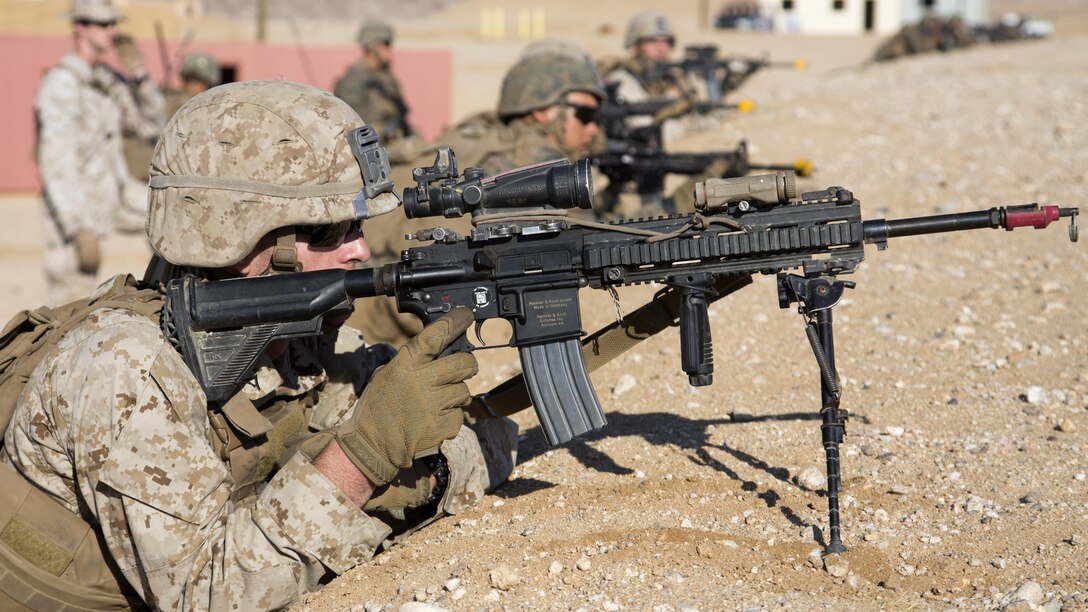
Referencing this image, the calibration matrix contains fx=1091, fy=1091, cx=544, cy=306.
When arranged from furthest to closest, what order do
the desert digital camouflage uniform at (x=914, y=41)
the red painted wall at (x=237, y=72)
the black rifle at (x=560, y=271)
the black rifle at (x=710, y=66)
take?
the desert digital camouflage uniform at (x=914, y=41) → the red painted wall at (x=237, y=72) → the black rifle at (x=710, y=66) → the black rifle at (x=560, y=271)

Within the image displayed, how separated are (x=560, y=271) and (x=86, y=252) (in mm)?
4966

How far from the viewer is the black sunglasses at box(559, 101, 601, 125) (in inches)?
288

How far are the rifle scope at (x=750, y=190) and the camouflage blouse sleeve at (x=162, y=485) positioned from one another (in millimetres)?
1383

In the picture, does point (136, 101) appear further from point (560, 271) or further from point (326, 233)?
point (560, 271)

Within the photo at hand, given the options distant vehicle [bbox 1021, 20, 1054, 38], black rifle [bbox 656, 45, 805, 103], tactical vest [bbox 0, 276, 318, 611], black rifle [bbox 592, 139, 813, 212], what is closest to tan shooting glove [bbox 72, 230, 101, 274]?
black rifle [bbox 592, 139, 813, 212]

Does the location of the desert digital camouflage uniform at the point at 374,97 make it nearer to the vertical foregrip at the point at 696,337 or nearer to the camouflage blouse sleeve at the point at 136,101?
the camouflage blouse sleeve at the point at 136,101

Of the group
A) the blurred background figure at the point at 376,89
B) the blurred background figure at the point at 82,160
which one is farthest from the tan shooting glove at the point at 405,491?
the blurred background figure at the point at 376,89

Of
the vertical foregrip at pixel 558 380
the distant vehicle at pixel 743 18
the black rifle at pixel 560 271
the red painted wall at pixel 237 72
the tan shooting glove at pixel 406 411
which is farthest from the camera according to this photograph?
the distant vehicle at pixel 743 18

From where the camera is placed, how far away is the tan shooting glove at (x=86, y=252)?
734cm

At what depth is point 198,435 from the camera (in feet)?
9.75

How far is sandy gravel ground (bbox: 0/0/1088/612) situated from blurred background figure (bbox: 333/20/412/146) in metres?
5.50

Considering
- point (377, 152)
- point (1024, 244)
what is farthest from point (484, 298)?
point (1024, 244)

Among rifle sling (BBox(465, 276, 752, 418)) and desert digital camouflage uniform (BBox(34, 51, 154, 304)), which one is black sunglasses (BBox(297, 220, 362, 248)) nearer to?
rifle sling (BBox(465, 276, 752, 418))

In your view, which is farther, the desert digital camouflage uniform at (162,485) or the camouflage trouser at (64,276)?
the camouflage trouser at (64,276)
